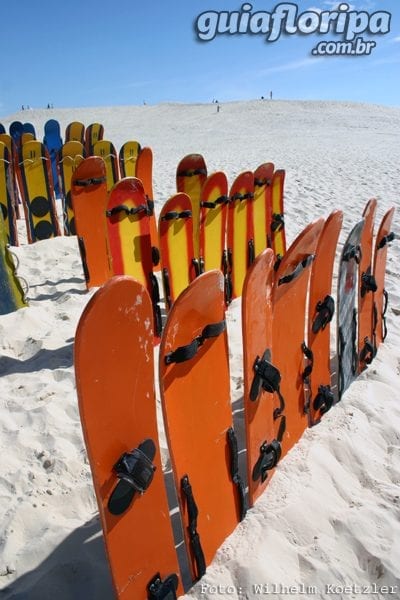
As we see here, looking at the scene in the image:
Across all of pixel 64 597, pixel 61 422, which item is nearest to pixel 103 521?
pixel 64 597

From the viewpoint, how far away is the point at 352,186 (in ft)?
28.8

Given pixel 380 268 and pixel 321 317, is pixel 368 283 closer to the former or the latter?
pixel 380 268

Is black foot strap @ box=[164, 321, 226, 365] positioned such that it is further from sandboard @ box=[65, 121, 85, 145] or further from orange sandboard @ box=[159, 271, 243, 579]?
sandboard @ box=[65, 121, 85, 145]

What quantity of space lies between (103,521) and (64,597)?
0.51 m

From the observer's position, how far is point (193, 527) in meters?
1.55

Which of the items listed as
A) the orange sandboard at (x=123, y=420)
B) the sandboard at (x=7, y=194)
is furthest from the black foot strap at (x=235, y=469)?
the sandboard at (x=7, y=194)

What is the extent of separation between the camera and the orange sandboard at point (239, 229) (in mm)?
3912

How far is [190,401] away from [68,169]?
4.86 m

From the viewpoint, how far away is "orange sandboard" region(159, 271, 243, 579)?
146cm

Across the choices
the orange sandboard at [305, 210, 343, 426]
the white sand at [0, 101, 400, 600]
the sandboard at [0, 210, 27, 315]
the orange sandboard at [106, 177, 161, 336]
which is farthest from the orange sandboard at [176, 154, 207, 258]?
the orange sandboard at [305, 210, 343, 426]

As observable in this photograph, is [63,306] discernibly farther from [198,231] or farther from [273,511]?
[273,511]

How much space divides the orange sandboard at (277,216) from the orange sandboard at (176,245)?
1.33 m

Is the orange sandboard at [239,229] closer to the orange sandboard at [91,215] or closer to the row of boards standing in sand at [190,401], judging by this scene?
the orange sandboard at [91,215]

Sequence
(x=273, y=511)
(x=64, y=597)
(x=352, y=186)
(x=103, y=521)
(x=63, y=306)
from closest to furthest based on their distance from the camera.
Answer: (x=103, y=521) → (x=64, y=597) → (x=273, y=511) → (x=63, y=306) → (x=352, y=186)
